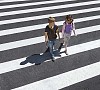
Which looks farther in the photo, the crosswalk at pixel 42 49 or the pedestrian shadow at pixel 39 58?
the pedestrian shadow at pixel 39 58

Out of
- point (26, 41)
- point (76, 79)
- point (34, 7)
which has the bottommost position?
point (76, 79)

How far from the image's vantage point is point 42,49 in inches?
327

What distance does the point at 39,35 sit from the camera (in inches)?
369

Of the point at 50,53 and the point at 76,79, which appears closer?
the point at 76,79

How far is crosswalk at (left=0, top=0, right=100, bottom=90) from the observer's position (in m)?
6.57

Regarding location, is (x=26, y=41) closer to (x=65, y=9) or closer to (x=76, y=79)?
(x=76, y=79)

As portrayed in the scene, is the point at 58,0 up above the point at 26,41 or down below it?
above

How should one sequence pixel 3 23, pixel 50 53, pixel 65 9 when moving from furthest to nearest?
pixel 65 9 → pixel 3 23 → pixel 50 53

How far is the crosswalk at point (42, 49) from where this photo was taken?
259 inches

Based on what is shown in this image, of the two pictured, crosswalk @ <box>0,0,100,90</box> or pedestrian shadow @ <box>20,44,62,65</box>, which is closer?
crosswalk @ <box>0,0,100,90</box>

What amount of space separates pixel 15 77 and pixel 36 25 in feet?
13.4

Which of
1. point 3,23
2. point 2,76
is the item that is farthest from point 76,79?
point 3,23

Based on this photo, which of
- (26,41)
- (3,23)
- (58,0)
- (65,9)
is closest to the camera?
(26,41)

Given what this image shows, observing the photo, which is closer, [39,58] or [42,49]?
[39,58]
